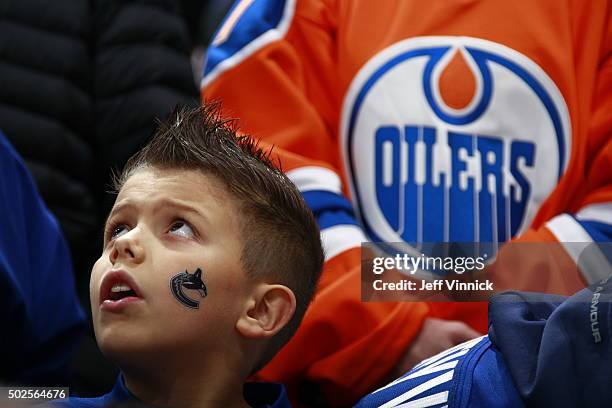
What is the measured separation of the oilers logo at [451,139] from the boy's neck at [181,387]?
0.37 m

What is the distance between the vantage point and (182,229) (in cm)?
101

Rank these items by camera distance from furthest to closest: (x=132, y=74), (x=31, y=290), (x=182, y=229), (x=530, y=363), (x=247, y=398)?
(x=132, y=74) < (x=31, y=290) < (x=247, y=398) < (x=182, y=229) < (x=530, y=363)

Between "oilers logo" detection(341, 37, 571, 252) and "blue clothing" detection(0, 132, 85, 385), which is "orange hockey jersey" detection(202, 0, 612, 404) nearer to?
"oilers logo" detection(341, 37, 571, 252)

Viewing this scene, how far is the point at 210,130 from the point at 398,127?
33cm

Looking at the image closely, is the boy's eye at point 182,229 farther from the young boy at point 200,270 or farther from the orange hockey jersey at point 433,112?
the orange hockey jersey at point 433,112

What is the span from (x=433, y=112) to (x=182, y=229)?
0.47 m

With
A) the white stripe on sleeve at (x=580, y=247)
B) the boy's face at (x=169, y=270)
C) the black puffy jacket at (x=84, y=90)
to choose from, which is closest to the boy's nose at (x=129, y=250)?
the boy's face at (x=169, y=270)

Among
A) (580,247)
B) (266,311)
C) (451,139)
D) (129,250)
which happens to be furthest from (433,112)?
(129,250)

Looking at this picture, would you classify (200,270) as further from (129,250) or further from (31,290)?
(31,290)

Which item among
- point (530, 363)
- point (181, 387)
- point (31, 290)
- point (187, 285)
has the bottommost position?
point (31, 290)

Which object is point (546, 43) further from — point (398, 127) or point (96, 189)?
point (96, 189)

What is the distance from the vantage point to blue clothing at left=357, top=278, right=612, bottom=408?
2.81 feet

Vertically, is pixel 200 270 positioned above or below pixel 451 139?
below

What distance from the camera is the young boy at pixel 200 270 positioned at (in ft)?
3.18
